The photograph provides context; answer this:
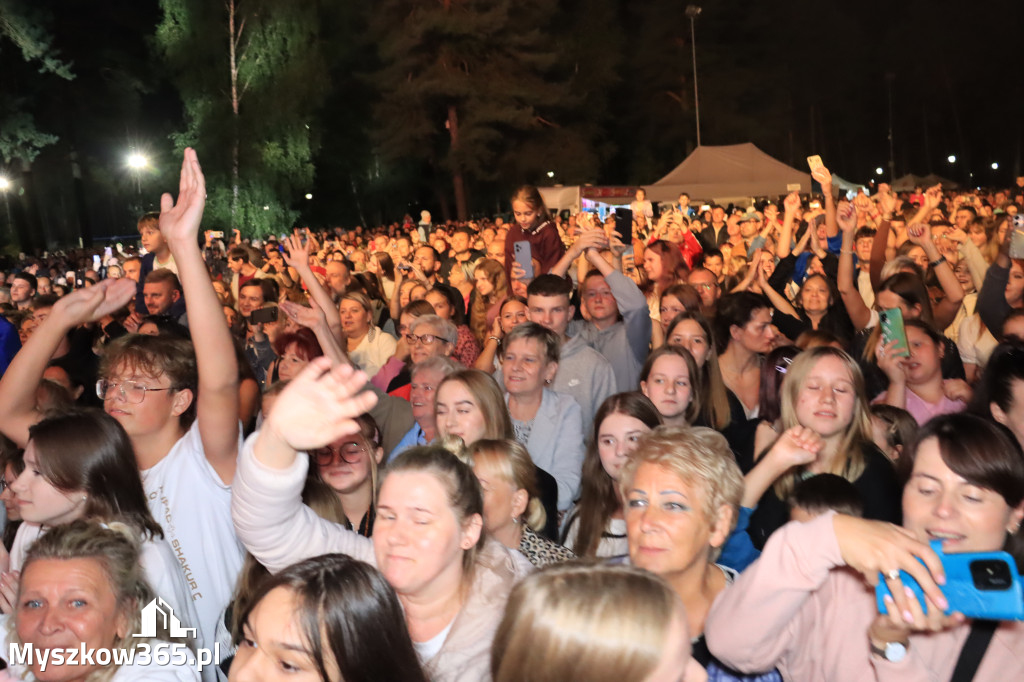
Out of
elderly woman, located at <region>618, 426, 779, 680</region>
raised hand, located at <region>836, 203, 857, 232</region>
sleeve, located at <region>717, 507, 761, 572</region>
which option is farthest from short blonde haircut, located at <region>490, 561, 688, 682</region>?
raised hand, located at <region>836, 203, 857, 232</region>

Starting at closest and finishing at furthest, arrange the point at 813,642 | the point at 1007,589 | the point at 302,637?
the point at 1007,589 → the point at 302,637 → the point at 813,642

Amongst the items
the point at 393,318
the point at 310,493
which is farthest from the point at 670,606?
the point at 393,318

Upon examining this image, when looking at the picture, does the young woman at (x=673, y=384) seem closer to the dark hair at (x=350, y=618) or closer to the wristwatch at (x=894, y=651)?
the wristwatch at (x=894, y=651)

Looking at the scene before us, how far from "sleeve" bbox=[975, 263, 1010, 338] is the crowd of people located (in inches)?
22.1

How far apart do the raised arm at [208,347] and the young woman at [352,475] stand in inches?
24.5

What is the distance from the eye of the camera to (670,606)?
71.9 inches

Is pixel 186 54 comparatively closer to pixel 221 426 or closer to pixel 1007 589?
pixel 221 426

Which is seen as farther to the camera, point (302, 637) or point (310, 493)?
point (310, 493)

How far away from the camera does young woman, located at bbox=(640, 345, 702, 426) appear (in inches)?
181

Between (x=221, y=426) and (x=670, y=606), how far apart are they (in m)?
1.81

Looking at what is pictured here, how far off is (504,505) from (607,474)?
63 cm

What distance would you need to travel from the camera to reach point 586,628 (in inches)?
69.1

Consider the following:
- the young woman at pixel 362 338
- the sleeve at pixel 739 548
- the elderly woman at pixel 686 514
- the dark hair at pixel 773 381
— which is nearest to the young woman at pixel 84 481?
the elderly woman at pixel 686 514

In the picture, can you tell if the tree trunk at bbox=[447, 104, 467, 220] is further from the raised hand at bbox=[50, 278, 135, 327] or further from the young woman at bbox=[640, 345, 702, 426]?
the raised hand at bbox=[50, 278, 135, 327]
